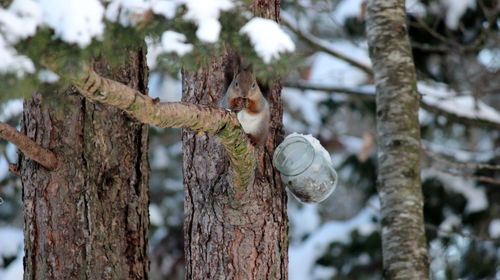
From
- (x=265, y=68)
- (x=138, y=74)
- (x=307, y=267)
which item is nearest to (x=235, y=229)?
(x=138, y=74)

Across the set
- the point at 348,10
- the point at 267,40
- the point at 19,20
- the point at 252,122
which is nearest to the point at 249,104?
the point at 252,122

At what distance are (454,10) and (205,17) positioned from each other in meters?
3.46

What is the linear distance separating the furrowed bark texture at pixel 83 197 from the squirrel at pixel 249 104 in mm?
335

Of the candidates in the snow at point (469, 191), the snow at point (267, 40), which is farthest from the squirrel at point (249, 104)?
the snow at point (469, 191)

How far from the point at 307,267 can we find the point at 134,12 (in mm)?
4327

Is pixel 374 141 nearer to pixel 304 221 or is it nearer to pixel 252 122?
pixel 304 221

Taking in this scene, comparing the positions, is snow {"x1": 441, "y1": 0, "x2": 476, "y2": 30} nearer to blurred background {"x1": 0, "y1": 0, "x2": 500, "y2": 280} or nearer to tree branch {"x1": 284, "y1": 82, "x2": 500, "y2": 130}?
blurred background {"x1": 0, "y1": 0, "x2": 500, "y2": 280}

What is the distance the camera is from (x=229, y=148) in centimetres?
178

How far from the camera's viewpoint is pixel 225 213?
2049 millimetres

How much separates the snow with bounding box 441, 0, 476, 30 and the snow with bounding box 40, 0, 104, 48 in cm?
358

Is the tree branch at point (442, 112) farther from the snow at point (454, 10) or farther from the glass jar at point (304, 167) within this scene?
the glass jar at point (304, 167)

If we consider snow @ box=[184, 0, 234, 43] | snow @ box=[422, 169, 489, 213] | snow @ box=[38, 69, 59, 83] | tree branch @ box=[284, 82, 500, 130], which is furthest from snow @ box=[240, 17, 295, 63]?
snow @ box=[422, 169, 489, 213]

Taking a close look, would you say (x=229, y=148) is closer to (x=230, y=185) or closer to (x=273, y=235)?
(x=230, y=185)

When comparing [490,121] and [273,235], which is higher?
[490,121]
